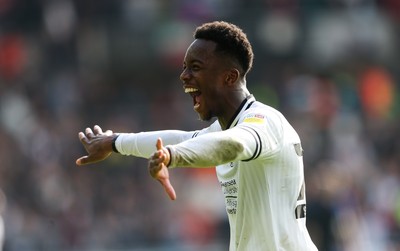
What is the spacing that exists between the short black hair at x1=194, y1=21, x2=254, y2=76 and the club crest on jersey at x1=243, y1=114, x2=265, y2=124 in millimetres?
496

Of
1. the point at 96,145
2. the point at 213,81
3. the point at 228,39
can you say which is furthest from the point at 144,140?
the point at 228,39

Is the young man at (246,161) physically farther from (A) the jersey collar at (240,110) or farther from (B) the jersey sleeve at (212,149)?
(B) the jersey sleeve at (212,149)

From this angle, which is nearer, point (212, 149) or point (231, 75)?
point (212, 149)

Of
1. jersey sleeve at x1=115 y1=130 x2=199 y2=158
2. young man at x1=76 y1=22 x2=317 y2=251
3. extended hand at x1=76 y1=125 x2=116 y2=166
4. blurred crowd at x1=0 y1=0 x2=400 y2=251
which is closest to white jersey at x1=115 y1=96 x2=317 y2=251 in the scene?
young man at x1=76 y1=22 x2=317 y2=251

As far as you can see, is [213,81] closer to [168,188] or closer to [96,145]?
[96,145]

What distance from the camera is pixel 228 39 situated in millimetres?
6656

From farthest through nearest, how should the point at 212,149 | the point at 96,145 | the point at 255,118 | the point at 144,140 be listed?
the point at 144,140 < the point at 96,145 < the point at 255,118 < the point at 212,149

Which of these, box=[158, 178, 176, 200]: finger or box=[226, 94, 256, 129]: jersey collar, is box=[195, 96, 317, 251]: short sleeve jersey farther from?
box=[158, 178, 176, 200]: finger

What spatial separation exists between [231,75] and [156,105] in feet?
42.8

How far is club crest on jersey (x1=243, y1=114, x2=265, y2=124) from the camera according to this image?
20.5 feet

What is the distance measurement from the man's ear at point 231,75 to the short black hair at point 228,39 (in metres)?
0.07

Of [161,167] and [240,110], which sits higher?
[240,110]

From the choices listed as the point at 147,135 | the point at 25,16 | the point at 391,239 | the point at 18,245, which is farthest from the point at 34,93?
the point at 147,135

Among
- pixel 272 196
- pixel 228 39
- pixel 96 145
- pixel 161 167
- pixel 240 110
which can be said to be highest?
pixel 228 39
